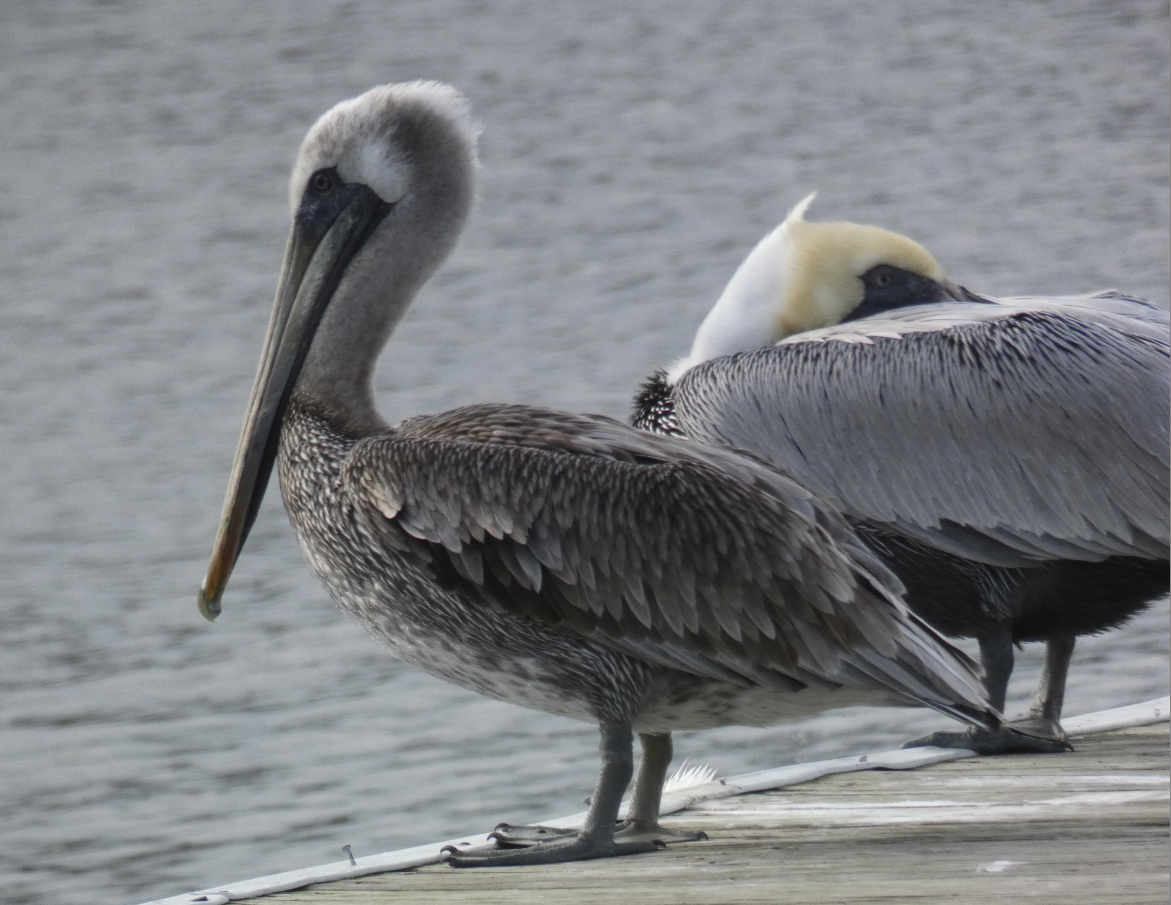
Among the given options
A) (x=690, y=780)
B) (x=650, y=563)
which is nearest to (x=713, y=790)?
(x=690, y=780)

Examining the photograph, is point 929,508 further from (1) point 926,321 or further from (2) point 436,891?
(2) point 436,891

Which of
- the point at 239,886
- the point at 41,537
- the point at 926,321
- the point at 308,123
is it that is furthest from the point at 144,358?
the point at 239,886

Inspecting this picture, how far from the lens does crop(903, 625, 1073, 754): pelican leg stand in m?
3.90

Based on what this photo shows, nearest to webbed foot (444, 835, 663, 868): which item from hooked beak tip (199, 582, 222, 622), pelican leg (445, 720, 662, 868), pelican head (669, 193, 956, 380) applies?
pelican leg (445, 720, 662, 868)

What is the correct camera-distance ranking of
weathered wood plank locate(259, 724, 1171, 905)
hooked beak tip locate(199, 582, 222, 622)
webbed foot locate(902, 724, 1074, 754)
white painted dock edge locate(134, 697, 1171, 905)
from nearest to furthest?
1. weathered wood plank locate(259, 724, 1171, 905)
2. white painted dock edge locate(134, 697, 1171, 905)
3. hooked beak tip locate(199, 582, 222, 622)
4. webbed foot locate(902, 724, 1074, 754)

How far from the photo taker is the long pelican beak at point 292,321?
12.5ft

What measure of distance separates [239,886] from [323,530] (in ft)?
2.00

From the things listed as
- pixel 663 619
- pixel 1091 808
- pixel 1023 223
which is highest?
pixel 663 619

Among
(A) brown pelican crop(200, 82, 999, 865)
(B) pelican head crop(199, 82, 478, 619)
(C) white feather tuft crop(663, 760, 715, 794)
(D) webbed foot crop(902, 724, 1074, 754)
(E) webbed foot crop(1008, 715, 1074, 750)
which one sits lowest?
(E) webbed foot crop(1008, 715, 1074, 750)

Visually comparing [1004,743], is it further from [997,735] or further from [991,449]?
[991,449]

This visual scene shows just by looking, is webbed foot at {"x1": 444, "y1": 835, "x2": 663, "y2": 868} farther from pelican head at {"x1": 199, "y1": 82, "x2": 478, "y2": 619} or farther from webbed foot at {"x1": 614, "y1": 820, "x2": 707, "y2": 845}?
pelican head at {"x1": 199, "y1": 82, "x2": 478, "y2": 619}

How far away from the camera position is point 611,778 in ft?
10.4

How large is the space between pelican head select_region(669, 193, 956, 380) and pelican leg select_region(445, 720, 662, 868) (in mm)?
1548

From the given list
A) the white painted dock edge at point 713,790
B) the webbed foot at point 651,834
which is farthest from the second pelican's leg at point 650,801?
the white painted dock edge at point 713,790
